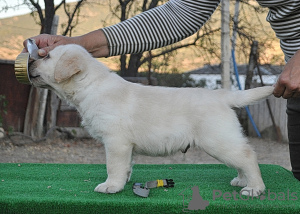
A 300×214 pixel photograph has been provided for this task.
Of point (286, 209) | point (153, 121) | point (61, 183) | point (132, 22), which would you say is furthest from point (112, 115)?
point (286, 209)

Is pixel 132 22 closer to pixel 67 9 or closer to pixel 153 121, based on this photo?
pixel 153 121

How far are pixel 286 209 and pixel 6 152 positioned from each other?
5.88m

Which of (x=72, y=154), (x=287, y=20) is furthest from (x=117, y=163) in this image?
(x=72, y=154)

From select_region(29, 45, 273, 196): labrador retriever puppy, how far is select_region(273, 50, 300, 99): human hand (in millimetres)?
67

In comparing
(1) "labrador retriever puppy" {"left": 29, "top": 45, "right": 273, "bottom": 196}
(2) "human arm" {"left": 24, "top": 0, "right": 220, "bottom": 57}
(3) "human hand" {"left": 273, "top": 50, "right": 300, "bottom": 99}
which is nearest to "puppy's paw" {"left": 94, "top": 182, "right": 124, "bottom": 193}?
(1) "labrador retriever puppy" {"left": 29, "top": 45, "right": 273, "bottom": 196}

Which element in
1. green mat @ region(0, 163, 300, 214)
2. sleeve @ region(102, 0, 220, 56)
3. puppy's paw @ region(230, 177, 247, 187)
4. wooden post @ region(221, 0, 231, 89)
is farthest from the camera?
wooden post @ region(221, 0, 231, 89)

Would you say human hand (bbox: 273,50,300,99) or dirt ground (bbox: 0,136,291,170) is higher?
human hand (bbox: 273,50,300,99)

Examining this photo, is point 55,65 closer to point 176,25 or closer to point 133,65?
point 176,25

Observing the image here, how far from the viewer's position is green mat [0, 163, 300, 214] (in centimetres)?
190

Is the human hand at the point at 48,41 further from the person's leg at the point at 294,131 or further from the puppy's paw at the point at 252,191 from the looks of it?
the person's leg at the point at 294,131

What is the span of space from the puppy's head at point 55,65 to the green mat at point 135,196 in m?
0.58

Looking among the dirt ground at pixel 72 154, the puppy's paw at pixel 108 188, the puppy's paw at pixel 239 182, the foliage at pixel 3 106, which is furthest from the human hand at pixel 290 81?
the foliage at pixel 3 106

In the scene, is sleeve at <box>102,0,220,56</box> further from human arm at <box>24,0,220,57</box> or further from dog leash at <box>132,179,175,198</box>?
dog leash at <box>132,179,175,198</box>

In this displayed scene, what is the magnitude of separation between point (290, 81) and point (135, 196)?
38.8 inches
